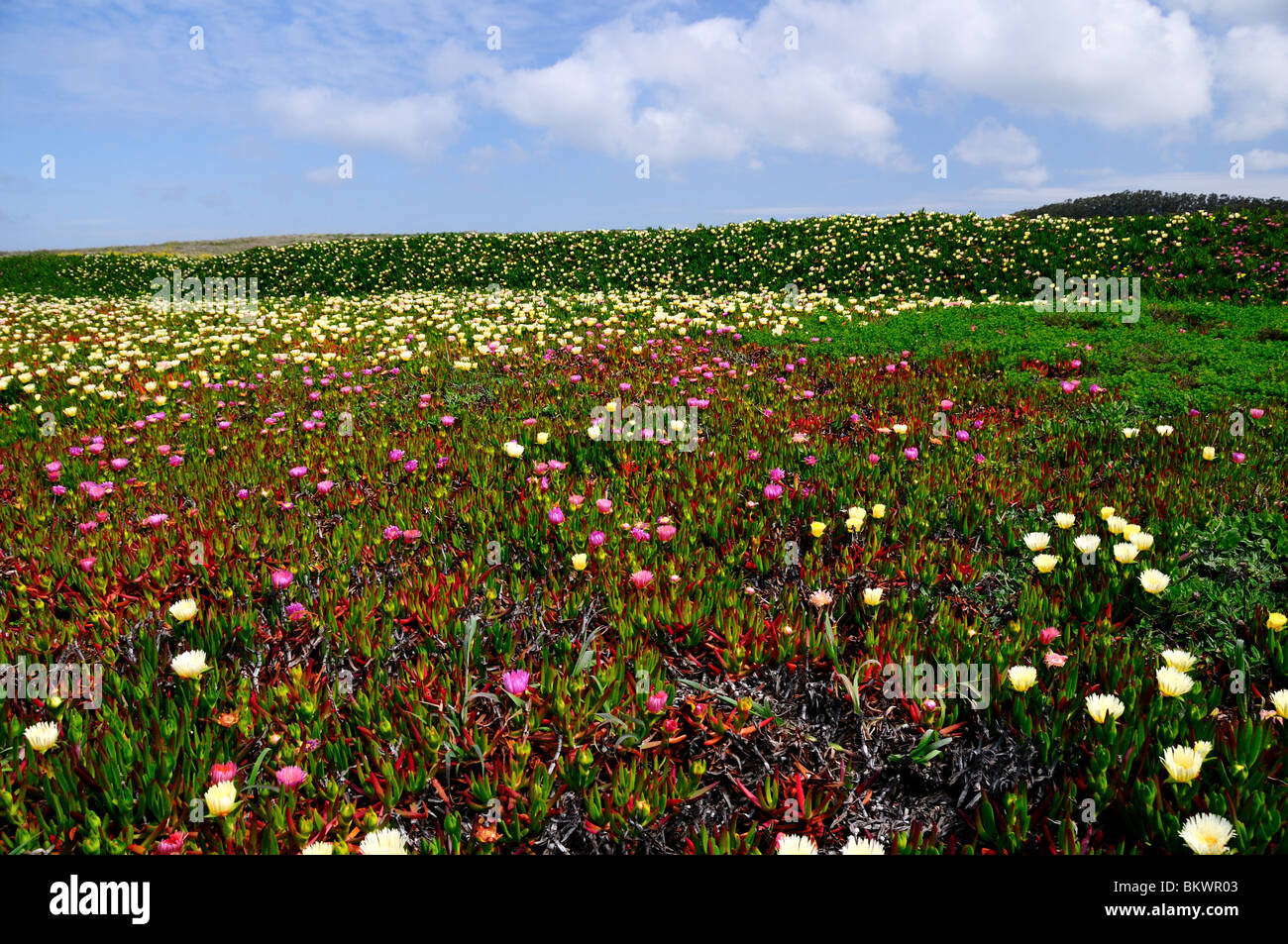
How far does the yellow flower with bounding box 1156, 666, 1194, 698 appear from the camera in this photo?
6.93ft

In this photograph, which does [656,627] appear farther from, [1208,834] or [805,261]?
[805,261]

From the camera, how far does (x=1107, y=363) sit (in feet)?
23.3

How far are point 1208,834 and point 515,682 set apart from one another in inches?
76.8

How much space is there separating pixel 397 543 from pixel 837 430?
11.5ft

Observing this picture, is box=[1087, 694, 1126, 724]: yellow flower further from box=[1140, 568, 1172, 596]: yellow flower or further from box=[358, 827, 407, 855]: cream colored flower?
box=[358, 827, 407, 855]: cream colored flower

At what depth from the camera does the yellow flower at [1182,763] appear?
1.81m

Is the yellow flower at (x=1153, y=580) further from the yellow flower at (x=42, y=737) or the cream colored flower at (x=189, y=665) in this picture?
the yellow flower at (x=42, y=737)

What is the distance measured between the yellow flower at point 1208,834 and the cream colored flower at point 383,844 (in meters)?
1.98

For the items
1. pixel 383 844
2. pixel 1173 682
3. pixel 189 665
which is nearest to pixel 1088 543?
pixel 1173 682

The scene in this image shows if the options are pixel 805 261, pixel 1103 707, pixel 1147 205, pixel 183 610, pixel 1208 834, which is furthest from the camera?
pixel 1147 205

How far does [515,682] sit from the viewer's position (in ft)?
7.55

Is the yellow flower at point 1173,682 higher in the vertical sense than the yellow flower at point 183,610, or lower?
lower

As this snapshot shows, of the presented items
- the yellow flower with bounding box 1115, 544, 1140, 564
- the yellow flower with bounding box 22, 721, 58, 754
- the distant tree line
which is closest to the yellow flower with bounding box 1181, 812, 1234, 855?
the yellow flower with bounding box 1115, 544, 1140, 564

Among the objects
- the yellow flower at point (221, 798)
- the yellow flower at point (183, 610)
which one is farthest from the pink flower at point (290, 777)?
the yellow flower at point (183, 610)
